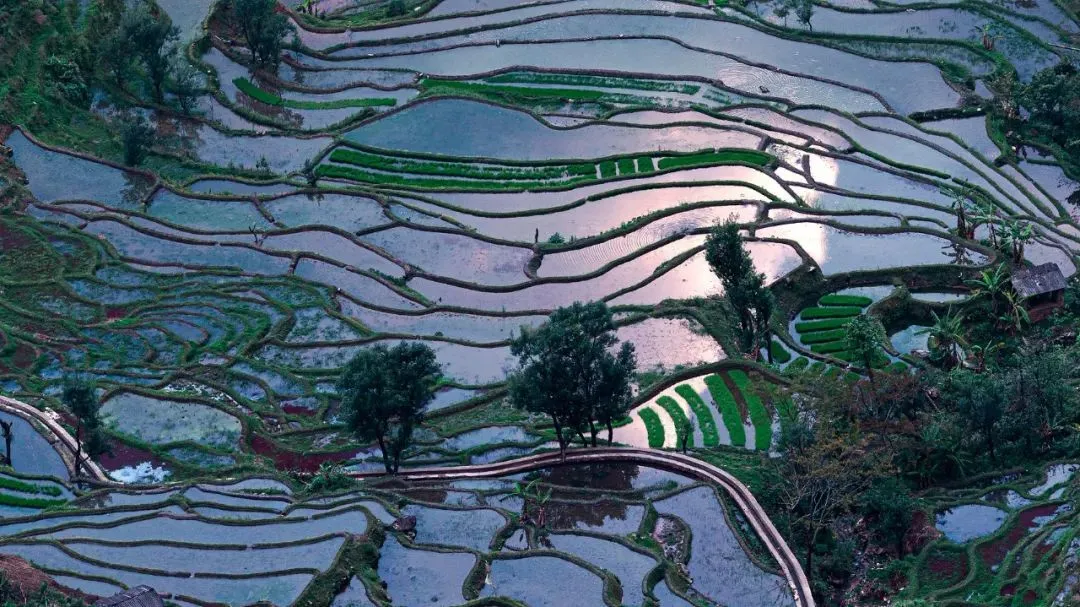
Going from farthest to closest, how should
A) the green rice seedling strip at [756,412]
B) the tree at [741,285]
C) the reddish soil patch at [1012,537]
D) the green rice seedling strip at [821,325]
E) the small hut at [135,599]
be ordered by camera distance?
the green rice seedling strip at [821,325] → the tree at [741,285] → the green rice seedling strip at [756,412] → the reddish soil patch at [1012,537] → the small hut at [135,599]

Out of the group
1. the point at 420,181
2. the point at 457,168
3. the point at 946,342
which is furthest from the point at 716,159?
the point at 946,342

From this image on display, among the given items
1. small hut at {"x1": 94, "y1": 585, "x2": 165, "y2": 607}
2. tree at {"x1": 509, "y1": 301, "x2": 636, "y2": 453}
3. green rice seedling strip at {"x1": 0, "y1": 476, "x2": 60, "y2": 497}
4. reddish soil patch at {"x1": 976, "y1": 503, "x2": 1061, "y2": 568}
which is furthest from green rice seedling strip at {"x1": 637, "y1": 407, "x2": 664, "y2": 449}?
green rice seedling strip at {"x1": 0, "y1": 476, "x2": 60, "y2": 497}

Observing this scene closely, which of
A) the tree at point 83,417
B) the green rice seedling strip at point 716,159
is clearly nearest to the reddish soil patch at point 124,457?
the tree at point 83,417

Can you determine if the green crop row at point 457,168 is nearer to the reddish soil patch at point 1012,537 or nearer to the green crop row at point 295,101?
the green crop row at point 295,101

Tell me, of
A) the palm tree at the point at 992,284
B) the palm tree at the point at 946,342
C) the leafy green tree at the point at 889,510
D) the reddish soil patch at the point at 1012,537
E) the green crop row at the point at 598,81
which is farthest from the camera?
the green crop row at the point at 598,81

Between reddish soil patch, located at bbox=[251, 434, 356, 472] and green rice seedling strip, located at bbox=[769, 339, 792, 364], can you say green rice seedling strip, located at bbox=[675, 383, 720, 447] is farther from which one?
reddish soil patch, located at bbox=[251, 434, 356, 472]

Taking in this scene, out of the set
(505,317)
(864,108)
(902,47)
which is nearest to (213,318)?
(505,317)
